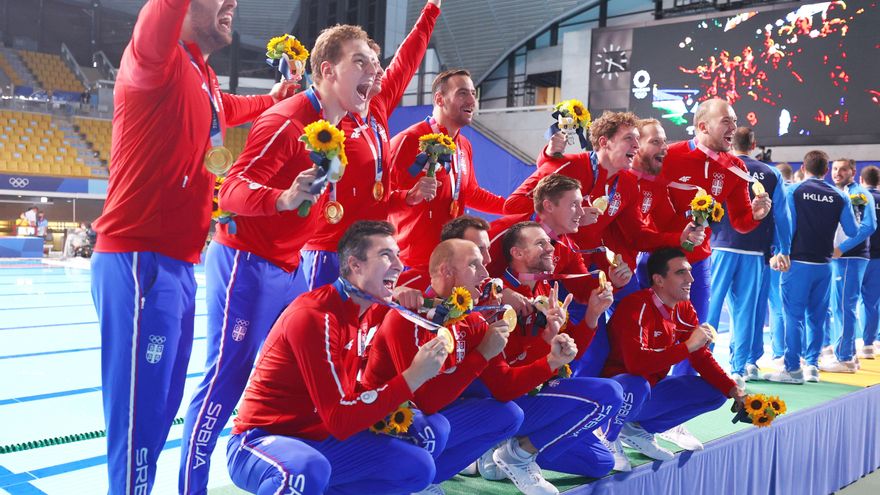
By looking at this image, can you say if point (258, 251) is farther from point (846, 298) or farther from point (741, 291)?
point (846, 298)

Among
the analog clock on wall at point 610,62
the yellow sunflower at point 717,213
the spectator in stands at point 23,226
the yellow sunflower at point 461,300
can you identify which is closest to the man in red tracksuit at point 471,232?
the yellow sunflower at point 461,300

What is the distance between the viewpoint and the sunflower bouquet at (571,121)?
13.3 ft

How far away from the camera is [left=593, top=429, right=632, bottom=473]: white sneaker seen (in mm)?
3820

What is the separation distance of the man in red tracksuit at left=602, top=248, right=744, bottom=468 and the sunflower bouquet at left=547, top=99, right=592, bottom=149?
0.87 metres

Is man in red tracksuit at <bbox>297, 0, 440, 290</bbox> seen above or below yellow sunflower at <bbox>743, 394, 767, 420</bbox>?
above

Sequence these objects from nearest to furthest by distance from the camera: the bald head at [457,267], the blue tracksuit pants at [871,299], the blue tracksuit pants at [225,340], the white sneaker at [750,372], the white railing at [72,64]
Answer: the blue tracksuit pants at [225,340], the bald head at [457,267], the white sneaker at [750,372], the blue tracksuit pants at [871,299], the white railing at [72,64]

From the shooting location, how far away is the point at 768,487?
505cm

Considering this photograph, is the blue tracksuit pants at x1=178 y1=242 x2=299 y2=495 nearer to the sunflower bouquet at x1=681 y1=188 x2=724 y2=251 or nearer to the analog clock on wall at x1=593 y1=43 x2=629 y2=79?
the sunflower bouquet at x1=681 y1=188 x2=724 y2=251

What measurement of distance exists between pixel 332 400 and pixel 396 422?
0.33 metres

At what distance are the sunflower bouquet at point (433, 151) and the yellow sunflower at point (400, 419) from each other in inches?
49.9

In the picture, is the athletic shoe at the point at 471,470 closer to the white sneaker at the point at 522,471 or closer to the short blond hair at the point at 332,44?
the white sneaker at the point at 522,471

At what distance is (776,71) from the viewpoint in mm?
12875

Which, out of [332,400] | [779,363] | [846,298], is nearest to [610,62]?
[846,298]

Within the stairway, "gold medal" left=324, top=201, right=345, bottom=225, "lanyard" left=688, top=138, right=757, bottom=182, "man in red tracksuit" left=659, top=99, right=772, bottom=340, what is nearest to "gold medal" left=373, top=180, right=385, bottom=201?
"gold medal" left=324, top=201, right=345, bottom=225
